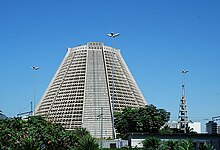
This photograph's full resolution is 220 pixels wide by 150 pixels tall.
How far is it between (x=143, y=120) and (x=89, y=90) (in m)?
50.5

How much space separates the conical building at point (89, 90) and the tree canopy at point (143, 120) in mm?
34248

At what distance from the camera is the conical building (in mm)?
115500

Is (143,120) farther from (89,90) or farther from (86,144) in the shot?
(89,90)

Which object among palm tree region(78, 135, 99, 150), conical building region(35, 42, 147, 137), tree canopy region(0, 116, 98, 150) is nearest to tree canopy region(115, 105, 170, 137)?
conical building region(35, 42, 147, 137)

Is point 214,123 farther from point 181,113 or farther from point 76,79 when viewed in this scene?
point 76,79

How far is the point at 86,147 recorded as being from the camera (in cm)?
2592

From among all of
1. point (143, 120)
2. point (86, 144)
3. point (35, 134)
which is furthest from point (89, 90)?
point (35, 134)

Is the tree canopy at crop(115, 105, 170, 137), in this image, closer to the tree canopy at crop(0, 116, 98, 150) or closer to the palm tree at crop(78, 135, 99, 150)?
the palm tree at crop(78, 135, 99, 150)

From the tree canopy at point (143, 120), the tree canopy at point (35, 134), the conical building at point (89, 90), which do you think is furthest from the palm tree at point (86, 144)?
the conical building at point (89, 90)

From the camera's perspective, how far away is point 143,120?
72.9 metres

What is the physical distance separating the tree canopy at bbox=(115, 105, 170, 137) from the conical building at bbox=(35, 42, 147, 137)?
112 ft

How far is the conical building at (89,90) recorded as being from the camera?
11550 cm

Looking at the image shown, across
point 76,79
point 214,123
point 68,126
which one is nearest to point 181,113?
point 214,123

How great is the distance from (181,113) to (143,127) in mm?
19329
